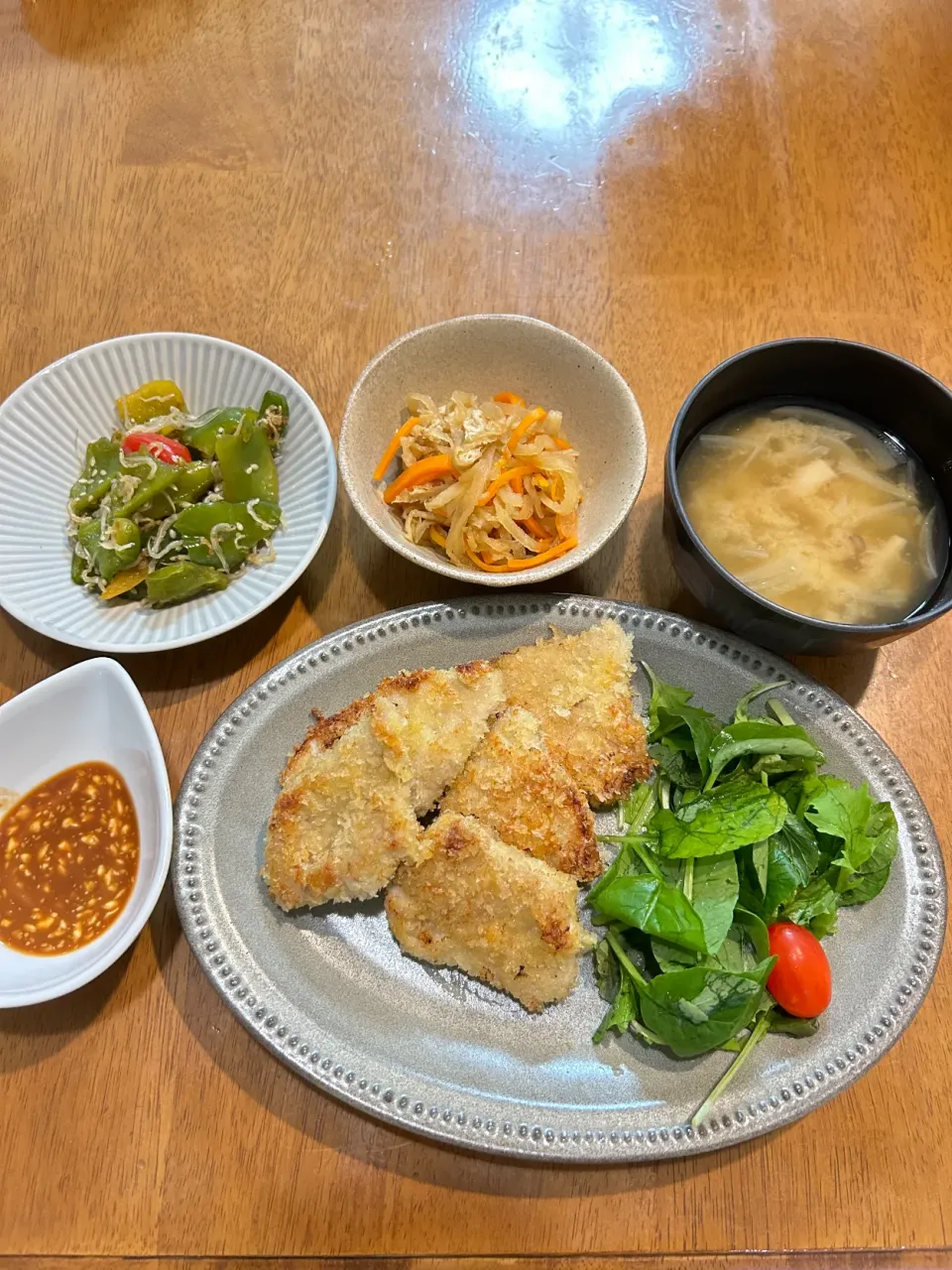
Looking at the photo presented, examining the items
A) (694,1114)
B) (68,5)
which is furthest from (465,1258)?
(68,5)

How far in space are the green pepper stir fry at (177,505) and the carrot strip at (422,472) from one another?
35 cm

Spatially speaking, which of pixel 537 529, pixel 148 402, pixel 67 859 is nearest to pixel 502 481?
pixel 537 529

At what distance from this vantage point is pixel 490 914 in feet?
Result: 6.26

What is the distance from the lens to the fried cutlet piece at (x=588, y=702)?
6.77 ft

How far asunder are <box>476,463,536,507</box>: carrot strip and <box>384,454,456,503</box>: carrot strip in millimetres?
113

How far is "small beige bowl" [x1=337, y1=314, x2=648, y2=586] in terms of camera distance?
2.15 metres

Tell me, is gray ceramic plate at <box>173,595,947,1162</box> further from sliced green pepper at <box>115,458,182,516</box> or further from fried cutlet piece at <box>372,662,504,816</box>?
sliced green pepper at <box>115,458,182,516</box>

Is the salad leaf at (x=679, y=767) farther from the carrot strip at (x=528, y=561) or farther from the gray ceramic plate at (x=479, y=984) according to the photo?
the carrot strip at (x=528, y=561)

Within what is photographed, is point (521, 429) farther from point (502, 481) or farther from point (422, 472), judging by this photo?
point (422, 472)

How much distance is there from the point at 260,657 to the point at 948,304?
2468 mm

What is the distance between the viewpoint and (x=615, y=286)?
2.79 metres

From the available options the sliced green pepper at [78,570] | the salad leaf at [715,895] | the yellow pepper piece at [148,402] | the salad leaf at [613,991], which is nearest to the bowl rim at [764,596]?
the salad leaf at [715,895]

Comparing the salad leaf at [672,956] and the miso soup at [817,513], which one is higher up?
the miso soup at [817,513]

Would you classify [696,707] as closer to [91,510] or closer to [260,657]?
[260,657]
